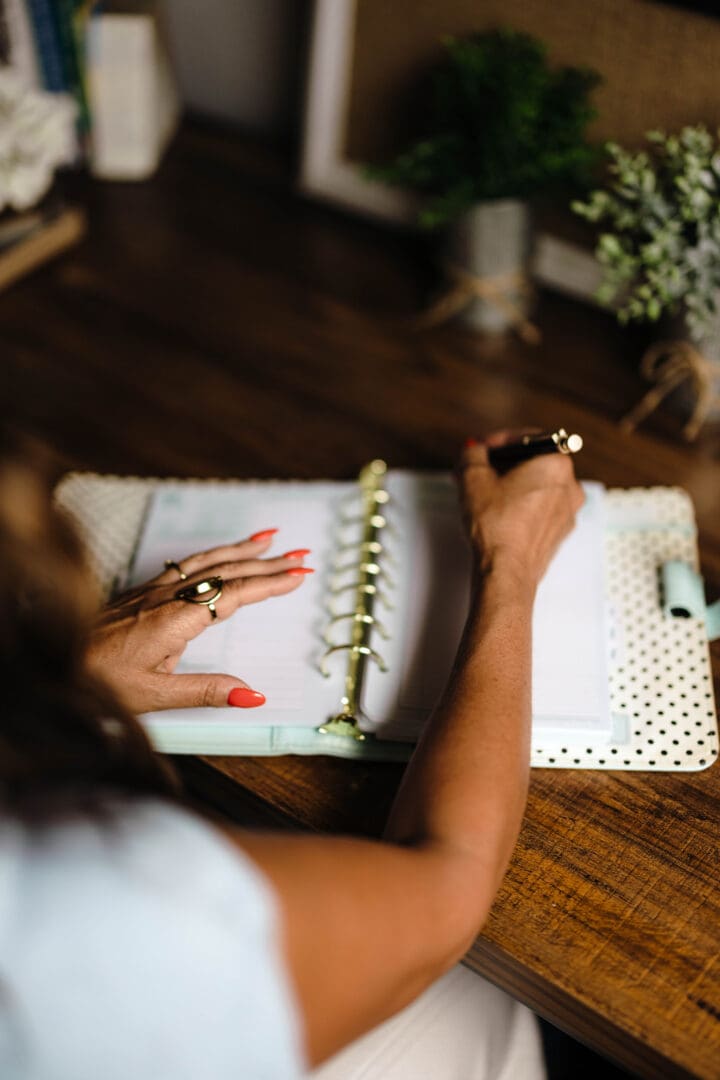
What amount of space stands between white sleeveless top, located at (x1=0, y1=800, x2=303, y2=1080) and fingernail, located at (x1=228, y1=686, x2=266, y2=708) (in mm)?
283

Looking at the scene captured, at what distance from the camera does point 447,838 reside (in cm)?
62

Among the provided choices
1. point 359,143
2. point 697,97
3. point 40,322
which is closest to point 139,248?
Answer: point 40,322

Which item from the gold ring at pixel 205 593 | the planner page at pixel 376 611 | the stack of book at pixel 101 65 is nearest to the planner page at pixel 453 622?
the planner page at pixel 376 611

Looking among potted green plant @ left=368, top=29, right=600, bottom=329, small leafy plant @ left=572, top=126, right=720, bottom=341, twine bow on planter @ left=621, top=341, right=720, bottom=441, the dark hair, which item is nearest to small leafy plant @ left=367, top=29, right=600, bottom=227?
potted green plant @ left=368, top=29, right=600, bottom=329

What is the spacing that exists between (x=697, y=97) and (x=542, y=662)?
673 millimetres

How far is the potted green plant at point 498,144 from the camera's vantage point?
105cm

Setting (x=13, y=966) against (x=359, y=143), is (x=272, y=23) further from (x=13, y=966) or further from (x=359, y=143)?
(x=13, y=966)

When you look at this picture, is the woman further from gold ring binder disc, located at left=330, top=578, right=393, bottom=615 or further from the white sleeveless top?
gold ring binder disc, located at left=330, top=578, right=393, bottom=615

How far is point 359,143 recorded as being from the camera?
1348 mm

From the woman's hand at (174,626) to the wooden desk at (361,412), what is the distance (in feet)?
0.22

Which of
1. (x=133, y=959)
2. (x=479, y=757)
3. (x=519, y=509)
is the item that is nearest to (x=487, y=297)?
(x=519, y=509)

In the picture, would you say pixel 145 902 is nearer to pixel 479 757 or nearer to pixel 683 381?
pixel 479 757

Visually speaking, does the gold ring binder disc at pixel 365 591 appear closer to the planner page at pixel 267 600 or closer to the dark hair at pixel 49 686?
the planner page at pixel 267 600

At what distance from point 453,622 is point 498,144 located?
0.54m
